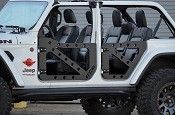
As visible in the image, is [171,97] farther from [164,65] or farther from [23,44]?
[23,44]

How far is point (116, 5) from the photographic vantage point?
9203mm

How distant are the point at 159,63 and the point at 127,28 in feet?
2.59

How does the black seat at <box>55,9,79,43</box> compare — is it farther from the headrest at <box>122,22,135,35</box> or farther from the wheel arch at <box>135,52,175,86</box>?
the wheel arch at <box>135,52,175,86</box>

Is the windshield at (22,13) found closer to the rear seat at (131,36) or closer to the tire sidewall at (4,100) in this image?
the tire sidewall at (4,100)

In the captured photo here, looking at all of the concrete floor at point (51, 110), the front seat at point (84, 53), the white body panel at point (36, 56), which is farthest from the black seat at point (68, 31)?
the concrete floor at point (51, 110)

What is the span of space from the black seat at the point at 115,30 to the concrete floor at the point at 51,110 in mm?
2235

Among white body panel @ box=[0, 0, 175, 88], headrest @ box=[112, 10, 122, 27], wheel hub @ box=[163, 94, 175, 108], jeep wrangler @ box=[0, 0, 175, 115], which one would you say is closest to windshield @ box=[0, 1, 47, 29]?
jeep wrangler @ box=[0, 0, 175, 115]

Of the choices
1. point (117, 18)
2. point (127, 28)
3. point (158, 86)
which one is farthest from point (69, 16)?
point (158, 86)

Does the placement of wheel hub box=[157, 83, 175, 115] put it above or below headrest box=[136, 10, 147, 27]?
below

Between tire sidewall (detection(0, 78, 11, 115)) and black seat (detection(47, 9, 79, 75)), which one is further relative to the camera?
black seat (detection(47, 9, 79, 75))

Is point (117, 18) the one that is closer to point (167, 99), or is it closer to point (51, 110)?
point (167, 99)

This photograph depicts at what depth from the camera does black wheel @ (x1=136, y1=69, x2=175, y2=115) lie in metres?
8.91

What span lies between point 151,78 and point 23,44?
1.99 meters

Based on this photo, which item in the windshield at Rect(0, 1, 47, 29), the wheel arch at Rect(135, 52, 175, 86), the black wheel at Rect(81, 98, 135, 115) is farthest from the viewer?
the black wheel at Rect(81, 98, 135, 115)
